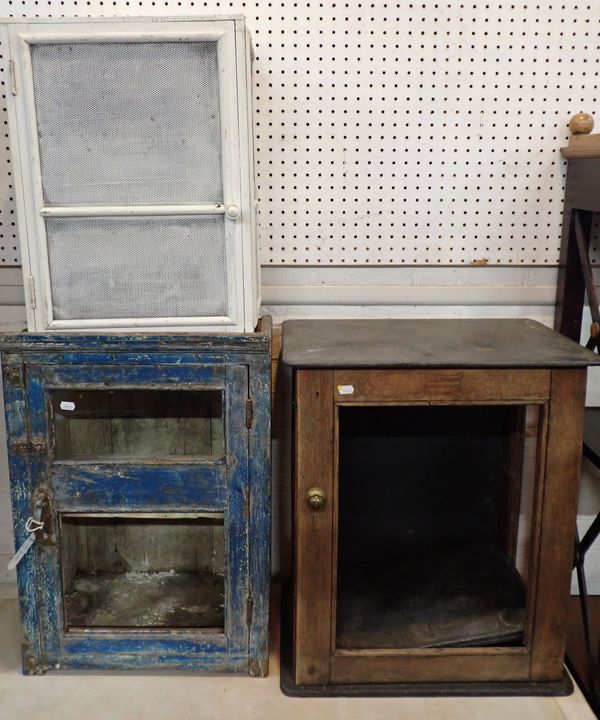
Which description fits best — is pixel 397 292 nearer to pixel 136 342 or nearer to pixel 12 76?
pixel 136 342

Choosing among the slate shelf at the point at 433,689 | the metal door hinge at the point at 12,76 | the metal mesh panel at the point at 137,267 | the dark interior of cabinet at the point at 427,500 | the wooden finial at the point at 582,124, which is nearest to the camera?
the metal door hinge at the point at 12,76

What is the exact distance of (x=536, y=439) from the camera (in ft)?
6.02

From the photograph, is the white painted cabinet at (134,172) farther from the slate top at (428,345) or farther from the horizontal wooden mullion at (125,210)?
the slate top at (428,345)

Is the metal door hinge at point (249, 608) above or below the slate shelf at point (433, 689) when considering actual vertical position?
above

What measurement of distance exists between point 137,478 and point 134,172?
750 mm

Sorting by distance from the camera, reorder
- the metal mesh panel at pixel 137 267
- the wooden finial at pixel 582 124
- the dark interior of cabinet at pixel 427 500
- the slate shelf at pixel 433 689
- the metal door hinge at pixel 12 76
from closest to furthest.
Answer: the metal door hinge at pixel 12 76 < the metal mesh panel at pixel 137 267 < the slate shelf at pixel 433 689 < the wooden finial at pixel 582 124 < the dark interior of cabinet at pixel 427 500

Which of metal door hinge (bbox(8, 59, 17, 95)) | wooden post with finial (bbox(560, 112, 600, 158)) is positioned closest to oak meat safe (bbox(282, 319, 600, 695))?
wooden post with finial (bbox(560, 112, 600, 158))

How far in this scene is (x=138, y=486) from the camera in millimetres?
1887

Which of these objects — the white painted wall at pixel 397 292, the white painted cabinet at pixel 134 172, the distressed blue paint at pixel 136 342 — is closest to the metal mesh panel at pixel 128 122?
the white painted cabinet at pixel 134 172

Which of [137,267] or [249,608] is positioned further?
[249,608]

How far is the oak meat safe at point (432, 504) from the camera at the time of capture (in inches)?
69.5

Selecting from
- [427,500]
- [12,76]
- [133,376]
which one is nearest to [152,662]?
[133,376]

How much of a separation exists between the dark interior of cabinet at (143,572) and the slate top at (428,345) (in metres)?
0.63

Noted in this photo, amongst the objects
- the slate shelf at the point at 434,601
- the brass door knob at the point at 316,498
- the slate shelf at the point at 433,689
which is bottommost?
the slate shelf at the point at 433,689
